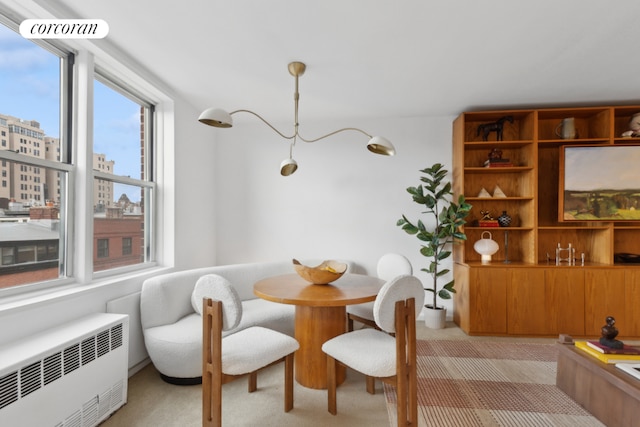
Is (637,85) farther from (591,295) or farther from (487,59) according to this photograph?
(591,295)

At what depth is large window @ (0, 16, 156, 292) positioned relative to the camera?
178 centimetres

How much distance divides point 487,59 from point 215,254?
3641 millimetres

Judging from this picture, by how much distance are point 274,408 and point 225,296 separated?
3.12ft

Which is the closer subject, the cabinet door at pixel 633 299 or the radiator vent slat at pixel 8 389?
the radiator vent slat at pixel 8 389

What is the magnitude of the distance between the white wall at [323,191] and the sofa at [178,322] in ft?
3.57

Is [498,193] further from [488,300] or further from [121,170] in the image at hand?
[121,170]

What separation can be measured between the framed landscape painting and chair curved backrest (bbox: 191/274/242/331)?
353 centimetres

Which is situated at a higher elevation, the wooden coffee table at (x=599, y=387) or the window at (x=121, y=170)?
the window at (x=121, y=170)

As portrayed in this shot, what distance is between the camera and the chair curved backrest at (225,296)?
163cm

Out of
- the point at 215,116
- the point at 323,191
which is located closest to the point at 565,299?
the point at 323,191

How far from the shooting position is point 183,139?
330cm

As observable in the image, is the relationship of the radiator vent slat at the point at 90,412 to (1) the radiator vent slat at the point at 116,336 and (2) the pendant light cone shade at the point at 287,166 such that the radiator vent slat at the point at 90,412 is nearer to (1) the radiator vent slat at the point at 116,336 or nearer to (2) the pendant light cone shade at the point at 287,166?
(1) the radiator vent slat at the point at 116,336

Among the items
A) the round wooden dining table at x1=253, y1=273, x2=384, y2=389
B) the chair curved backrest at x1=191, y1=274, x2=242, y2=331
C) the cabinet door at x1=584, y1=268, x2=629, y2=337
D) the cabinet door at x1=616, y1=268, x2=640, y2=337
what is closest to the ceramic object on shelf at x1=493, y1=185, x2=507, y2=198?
the cabinet door at x1=584, y1=268, x2=629, y2=337

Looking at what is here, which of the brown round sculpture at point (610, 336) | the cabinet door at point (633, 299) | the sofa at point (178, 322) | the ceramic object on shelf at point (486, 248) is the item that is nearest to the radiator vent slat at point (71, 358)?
the sofa at point (178, 322)
